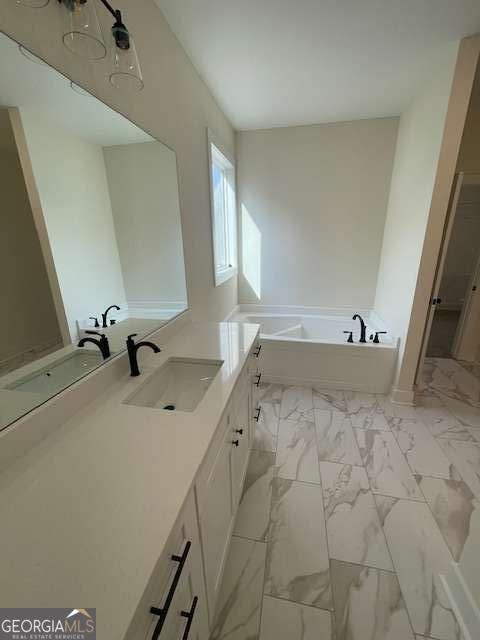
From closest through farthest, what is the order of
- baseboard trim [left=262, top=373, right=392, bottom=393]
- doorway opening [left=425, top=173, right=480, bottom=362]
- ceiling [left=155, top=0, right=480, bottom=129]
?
ceiling [left=155, top=0, right=480, bottom=129], baseboard trim [left=262, top=373, right=392, bottom=393], doorway opening [left=425, top=173, right=480, bottom=362]

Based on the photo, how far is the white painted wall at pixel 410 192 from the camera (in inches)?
74.0

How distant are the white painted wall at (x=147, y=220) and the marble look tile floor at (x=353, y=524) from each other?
4.58 ft

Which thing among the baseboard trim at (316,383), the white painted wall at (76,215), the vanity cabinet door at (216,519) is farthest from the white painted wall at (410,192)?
the white painted wall at (76,215)

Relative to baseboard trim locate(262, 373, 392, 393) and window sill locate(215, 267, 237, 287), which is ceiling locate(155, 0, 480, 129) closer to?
window sill locate(215, 267, 237, 287)

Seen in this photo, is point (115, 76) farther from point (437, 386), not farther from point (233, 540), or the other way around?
point (437, 386)

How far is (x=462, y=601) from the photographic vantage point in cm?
105

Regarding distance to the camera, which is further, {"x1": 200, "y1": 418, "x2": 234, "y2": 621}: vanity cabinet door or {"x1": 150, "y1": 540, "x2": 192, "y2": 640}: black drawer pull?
{"x1": 200, "y1": 418, "x2": 234, "y2": 621}: vanity cabinet door

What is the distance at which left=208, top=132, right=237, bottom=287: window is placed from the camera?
271cm

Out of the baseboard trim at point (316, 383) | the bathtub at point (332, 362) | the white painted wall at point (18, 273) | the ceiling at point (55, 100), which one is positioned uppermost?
the ceiling at point (55, 100)

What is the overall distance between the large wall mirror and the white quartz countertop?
19cm

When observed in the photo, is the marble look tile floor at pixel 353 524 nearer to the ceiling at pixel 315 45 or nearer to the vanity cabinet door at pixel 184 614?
the vanity cabinet door at pixel 184 614

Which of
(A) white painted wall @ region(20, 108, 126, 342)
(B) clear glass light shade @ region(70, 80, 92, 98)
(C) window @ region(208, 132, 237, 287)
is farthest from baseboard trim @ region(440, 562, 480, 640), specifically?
(B) clear glass light shade @ region(70, 80, 92, 98)

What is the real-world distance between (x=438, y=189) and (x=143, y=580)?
2604 mm

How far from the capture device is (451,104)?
68.2 inches
